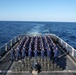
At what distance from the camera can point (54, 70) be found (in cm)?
1628

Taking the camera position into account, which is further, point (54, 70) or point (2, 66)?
point (2, 66)

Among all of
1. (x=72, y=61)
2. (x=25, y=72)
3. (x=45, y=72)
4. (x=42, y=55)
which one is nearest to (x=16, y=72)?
(x=25, y=72)

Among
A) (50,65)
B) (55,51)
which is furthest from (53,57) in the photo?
(50,65)

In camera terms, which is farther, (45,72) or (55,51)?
(55,51)

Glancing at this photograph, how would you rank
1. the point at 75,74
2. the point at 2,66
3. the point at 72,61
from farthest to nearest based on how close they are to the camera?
the point at 72,61 < the point at 2,66 < the point at 75,74

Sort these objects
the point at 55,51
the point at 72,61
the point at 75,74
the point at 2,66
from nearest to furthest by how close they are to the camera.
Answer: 1. the point at 75,74
2. the point at 2,66
3. the point at 55,51
4. the point at 72,61

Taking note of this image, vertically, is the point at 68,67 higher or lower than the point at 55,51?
lower

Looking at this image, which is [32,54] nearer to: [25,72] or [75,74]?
[25,72]

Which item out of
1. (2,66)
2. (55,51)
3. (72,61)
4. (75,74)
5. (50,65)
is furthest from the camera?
(72,61)

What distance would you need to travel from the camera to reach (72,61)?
20.5m

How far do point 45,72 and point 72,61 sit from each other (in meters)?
5.54

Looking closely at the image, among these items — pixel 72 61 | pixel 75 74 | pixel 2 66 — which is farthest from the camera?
pixel 72 61

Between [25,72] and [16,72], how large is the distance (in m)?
0.76

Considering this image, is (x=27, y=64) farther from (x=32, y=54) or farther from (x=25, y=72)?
(x=32, y=54)
